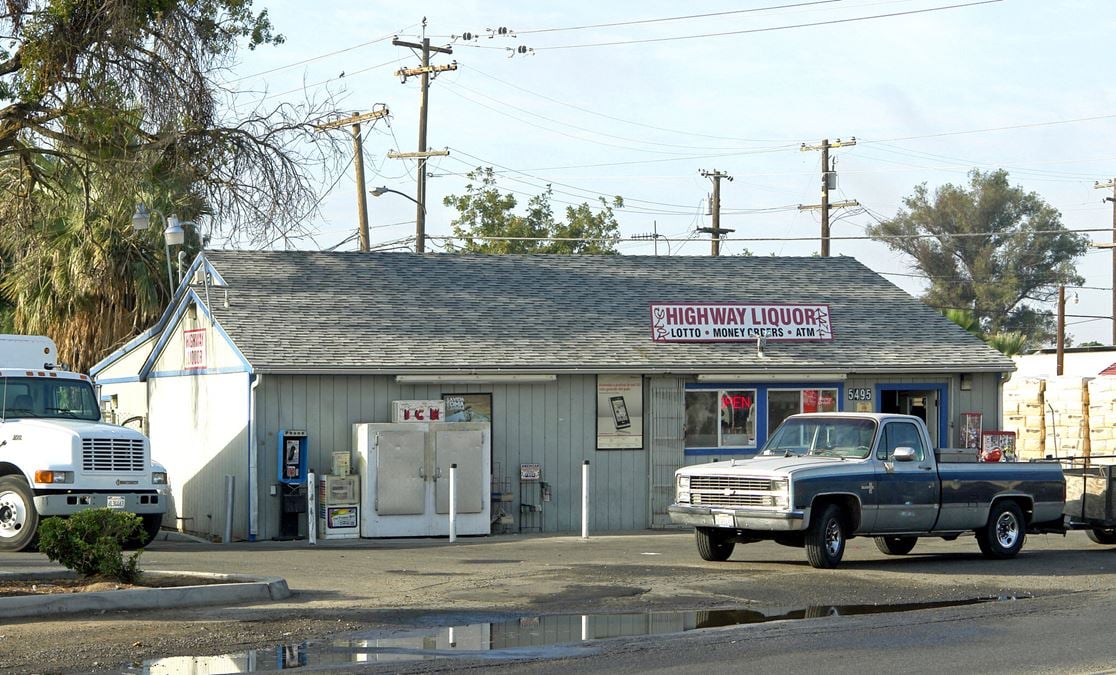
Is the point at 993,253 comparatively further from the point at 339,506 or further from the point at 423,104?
the point at 339,506

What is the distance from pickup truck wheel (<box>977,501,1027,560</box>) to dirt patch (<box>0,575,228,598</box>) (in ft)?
32.0

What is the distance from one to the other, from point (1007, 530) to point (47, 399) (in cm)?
1326

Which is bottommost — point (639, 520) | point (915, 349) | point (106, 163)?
point (639, 520)

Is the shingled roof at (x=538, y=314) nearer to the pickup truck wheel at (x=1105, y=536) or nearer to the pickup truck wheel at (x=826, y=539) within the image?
the pickup truck wheel at (x=1105, y=536)

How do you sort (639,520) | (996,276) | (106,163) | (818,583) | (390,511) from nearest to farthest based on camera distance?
(818,583)
(106,163)
(390,511)
(639,520)
(996,276)

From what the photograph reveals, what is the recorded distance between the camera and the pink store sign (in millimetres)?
24641

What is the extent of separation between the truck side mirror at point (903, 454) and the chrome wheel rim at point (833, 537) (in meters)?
1.12

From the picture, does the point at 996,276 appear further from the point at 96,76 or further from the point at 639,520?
the point at 96,76

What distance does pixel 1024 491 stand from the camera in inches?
727

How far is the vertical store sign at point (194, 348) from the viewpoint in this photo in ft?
77.8

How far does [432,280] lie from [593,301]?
2901 millimetres

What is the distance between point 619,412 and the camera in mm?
23750

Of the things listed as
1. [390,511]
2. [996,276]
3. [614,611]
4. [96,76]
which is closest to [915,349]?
[390,511]

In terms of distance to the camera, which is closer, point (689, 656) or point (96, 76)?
point (689, 656)
